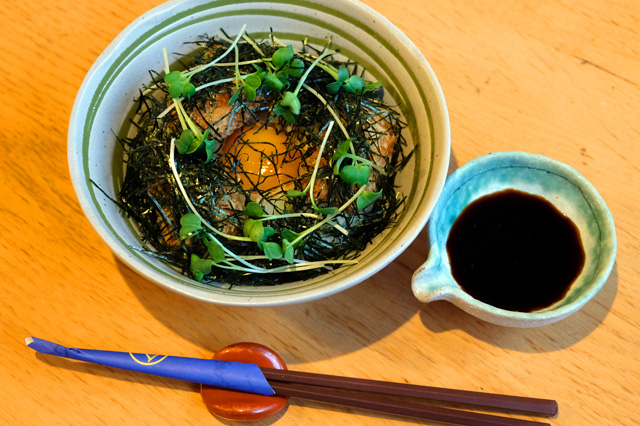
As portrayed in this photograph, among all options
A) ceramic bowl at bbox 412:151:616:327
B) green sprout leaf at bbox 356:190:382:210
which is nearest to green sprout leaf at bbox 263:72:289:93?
green sprout leaf at bbox 356:190:382:210

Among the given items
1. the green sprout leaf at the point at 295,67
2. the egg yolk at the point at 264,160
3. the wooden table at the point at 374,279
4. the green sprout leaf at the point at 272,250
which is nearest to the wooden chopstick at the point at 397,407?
the wooden table at the point at 374,279

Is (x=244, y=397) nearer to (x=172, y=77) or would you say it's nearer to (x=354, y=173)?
(x=354, y=173)

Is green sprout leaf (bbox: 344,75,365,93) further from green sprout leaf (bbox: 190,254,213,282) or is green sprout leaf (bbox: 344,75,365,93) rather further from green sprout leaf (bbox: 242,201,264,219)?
green sprout leaf (bbox: 190,254,213,282)

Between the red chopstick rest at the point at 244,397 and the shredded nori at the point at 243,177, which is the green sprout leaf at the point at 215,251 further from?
the red chopstick rest at the point at 244,397

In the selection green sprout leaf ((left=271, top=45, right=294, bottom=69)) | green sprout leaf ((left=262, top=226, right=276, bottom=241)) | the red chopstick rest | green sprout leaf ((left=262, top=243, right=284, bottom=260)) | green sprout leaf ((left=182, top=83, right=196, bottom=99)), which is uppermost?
green sprout leaf ((left=271, top=45, right=294, bottom=69))

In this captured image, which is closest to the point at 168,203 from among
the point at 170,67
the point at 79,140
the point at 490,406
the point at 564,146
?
the point at 79,140
